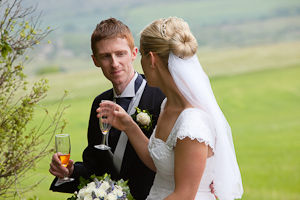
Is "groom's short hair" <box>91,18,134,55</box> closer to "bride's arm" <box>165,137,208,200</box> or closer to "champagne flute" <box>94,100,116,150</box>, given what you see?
"champagne flute" <box>94,100,116,150</box>

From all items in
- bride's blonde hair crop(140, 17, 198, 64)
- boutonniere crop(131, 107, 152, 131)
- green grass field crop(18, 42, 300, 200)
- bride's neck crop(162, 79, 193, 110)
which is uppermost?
bride's blonde hair crop(140, 17, 198, 64)

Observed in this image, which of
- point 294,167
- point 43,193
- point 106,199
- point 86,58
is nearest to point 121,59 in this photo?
point 106,199

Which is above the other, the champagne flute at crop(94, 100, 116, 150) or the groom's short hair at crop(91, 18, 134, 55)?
the groom's short hair at crop(91, 18, 134, 55)

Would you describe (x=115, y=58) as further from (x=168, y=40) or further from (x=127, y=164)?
(x=127, y=164)

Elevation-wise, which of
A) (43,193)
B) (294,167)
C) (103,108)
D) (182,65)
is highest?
(182,65)

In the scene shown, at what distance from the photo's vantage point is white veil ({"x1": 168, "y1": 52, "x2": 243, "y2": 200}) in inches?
96.2

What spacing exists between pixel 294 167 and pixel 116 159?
1181 cm

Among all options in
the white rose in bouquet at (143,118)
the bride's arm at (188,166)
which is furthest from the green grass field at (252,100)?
the bride's arm at (188,166)

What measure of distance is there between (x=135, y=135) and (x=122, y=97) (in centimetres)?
45

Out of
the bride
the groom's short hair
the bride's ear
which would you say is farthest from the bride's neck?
the groom's short hair

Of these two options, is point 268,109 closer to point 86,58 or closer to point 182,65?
point 86,58

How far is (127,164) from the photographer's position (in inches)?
123

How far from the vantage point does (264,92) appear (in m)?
19.1

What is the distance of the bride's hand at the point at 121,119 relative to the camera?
9.25 ft
